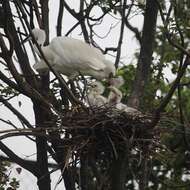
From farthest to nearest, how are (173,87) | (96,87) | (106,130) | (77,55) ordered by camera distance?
1. (96,87)
2. (77,55)
3. (106,130)
4. (173,87)

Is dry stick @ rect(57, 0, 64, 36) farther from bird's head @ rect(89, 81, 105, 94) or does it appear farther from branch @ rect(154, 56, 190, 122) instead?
branch @ rect(154, 56, 190, 122)

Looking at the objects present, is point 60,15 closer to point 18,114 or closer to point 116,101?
point 18,114

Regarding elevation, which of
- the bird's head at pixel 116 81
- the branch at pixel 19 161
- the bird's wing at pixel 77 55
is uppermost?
the bird's wing at pixel 77 55

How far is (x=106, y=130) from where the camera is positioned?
266 cm

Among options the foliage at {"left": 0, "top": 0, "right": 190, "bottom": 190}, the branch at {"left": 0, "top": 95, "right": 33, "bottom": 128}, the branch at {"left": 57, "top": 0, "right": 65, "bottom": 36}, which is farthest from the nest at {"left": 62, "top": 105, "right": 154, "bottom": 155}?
the branch at {"left": 57, "top": 0, "right": 65, "bottom": 36}

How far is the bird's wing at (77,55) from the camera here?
9.99ft

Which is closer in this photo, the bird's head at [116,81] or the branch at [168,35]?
the branch at [168,35]

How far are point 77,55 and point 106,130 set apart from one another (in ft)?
1.80

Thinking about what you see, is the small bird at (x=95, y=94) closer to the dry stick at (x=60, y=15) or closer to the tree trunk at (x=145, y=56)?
the tree trunk at (x=145, y=56)

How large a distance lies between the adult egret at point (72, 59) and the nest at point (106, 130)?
39 cm

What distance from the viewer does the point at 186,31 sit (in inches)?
142

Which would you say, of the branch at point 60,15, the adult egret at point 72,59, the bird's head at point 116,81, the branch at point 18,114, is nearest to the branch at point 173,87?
the adult egret at point 72,59

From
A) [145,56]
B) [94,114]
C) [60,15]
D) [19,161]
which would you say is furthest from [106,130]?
[60,15]

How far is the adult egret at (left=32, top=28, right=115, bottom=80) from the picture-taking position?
3.05m
